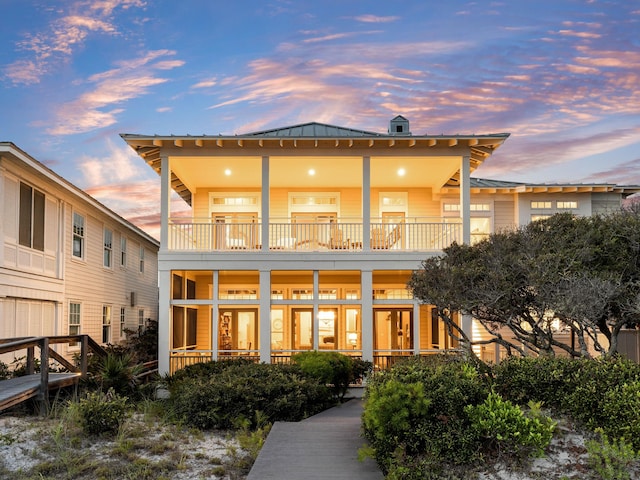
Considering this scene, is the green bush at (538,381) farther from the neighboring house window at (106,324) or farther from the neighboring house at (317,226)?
the neighboring house window at (106,324)

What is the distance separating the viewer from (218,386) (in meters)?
10.7

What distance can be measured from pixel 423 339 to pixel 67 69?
14.7 m

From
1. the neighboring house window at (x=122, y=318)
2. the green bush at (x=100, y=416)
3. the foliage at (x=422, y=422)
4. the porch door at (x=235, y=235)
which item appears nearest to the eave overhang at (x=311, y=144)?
the porch door at (x=235, y=235)

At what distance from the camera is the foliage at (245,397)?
34.0 ft

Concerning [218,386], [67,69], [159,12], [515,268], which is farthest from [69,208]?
[515,268]

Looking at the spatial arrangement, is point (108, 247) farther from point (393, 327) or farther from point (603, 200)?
point (603, 200)

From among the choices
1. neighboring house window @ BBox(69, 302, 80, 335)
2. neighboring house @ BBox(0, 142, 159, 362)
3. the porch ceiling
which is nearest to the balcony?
the porch ceiling

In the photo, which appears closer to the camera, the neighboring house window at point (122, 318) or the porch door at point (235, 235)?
the porch door at point (235, 235)

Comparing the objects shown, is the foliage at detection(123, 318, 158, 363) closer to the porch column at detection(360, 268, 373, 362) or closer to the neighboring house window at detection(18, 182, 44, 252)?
the neighboring house window at detection(18, 182, 44, 252)

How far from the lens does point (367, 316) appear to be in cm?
1759

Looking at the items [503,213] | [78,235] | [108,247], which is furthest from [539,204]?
[108,247]

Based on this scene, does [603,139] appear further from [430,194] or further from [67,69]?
[67,69]

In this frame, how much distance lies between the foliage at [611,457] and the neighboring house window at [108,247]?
18562 mm

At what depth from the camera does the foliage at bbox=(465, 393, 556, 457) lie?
6.91 meters
